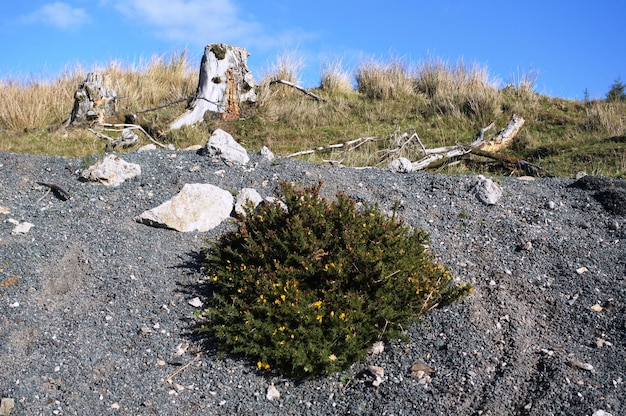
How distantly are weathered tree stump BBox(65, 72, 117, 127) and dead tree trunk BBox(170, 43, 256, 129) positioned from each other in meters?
1.31

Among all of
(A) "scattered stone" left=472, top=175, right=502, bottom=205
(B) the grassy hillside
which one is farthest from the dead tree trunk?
(A) "scattered stone" left=472, top=175, right=502, bottom=205

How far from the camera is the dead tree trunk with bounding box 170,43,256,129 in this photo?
1128 centimetres

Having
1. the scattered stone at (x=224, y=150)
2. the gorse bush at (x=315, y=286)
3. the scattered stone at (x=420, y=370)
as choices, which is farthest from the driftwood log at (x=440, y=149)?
the scattered stone at (x=420, y=370)

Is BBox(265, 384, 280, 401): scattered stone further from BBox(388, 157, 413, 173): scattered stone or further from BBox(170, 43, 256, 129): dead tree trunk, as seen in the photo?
BBox(170, 43, 256, 129): dead tree trunk

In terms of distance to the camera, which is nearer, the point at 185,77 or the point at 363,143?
the point at 363,143

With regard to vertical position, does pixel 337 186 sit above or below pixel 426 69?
below

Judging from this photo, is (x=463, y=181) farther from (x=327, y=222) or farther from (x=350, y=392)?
(x=350, y=392)

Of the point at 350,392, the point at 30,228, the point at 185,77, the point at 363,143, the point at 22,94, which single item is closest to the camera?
the point at 350,392

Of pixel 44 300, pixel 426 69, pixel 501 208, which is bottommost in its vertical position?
pixel 44 300

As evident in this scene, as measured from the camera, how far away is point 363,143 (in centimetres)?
950

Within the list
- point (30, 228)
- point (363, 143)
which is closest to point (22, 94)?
point (363, 143)

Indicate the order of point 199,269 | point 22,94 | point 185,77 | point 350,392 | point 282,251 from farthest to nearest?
point 185,77
point 22,94
point 199,269
point 282,251
point 350,392

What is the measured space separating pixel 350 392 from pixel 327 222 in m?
1.28

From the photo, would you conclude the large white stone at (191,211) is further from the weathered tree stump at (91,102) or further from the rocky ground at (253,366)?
the weathered tree stump at (91,102)
